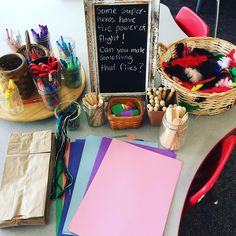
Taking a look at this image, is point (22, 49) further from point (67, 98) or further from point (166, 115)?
point (166, 115)

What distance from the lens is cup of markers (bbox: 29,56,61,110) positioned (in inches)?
35.2

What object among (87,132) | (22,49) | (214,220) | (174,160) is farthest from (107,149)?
(214,220)

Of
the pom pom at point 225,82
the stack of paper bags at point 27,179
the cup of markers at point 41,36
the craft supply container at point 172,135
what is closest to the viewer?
the stack of paper bags at point 27,179

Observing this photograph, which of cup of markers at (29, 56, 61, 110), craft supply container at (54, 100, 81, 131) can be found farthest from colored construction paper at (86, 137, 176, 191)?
cup of markers at (29, 56, 61, 110)

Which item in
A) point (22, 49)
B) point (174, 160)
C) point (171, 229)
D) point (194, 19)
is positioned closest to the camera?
point (171, 229)

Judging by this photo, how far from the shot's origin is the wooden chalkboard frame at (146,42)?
826mm

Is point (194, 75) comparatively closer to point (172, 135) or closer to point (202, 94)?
point (202, 94)

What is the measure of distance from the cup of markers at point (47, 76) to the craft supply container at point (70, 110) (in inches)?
1.5

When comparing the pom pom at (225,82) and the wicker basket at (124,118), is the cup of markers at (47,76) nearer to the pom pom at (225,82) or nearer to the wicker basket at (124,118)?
the wicker basket at (124,118)

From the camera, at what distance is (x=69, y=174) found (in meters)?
0.84

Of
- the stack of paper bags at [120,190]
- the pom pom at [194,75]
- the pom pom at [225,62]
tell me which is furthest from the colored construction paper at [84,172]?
the pom pom at [225,62]

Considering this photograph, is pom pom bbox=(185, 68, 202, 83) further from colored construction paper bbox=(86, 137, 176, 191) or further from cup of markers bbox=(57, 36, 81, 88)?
cup of markers bbox=(57, 36, 81, 88)

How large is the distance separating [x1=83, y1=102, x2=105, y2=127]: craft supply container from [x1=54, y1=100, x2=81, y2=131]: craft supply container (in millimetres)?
33

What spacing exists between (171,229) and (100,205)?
0.64 feet
